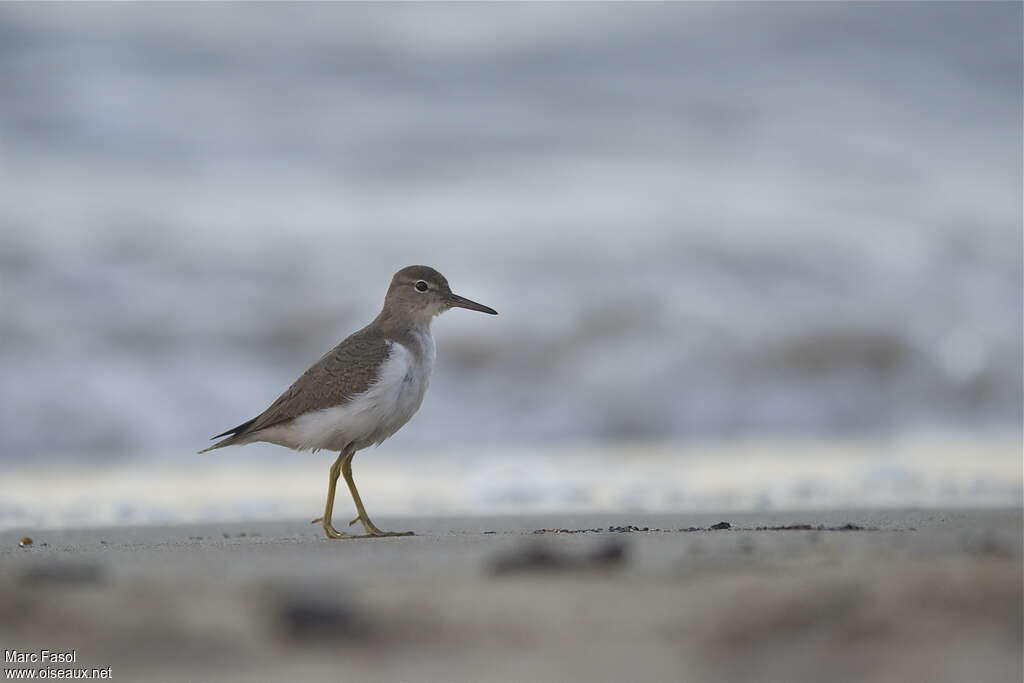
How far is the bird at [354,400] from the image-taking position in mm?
5520

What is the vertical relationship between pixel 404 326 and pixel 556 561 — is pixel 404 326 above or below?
above

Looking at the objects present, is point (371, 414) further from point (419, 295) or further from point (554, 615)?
point (554, 615)

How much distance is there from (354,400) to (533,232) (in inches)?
447

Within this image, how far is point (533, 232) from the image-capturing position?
16688 millimetres

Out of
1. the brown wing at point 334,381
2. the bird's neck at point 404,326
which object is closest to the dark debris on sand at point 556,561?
the brown wing at point 334,381

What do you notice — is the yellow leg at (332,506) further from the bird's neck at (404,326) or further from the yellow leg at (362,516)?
the bird's neck at (404,326)

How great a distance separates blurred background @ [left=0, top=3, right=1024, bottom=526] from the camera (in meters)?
9.16

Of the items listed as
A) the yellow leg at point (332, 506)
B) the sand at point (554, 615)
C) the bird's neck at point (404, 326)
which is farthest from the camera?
the bird's neck at point (404, 326)

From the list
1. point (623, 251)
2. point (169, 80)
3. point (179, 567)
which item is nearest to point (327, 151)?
point (169, 80)

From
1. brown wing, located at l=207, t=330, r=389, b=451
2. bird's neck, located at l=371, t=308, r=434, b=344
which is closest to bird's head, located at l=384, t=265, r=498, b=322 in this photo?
bird's neck, located at l=371, t=308, r=434, b=344

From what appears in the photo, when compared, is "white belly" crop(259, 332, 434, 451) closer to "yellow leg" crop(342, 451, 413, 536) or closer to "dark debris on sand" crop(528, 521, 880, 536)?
"yellow leg" crop(342, 451, 413, 536)

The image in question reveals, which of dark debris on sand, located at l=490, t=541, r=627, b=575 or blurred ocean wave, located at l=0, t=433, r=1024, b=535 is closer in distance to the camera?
dark debris on sand, located at l=490, t=541, r=627, b=575

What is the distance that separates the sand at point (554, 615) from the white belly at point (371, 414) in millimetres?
1535

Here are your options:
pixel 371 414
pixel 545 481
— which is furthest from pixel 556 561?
pixel 545 481
